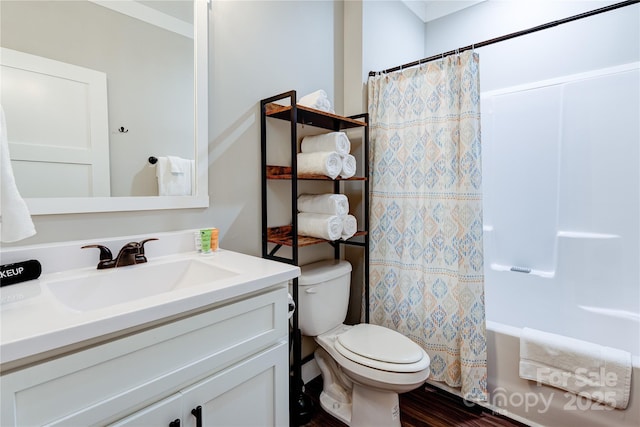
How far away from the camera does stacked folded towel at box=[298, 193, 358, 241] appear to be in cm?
160

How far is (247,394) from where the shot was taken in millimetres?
961

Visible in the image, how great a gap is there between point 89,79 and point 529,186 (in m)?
2.50

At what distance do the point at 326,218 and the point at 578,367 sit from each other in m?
1.29

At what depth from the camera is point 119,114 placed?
115 cm

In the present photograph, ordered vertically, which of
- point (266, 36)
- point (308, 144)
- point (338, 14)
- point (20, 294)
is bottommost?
point (20, 294)

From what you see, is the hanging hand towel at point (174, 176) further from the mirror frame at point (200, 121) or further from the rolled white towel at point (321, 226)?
the rolled white towel at point (321, 226)

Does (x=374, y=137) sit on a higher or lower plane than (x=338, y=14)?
lower

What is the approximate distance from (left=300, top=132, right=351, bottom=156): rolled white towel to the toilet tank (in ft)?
2.08

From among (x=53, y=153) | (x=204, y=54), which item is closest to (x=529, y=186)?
(x=204, y=54)

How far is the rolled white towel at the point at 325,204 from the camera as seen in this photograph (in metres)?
1.64

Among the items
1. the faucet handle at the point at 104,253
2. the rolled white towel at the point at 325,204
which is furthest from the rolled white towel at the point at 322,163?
the faucet handle at the point at 104,253

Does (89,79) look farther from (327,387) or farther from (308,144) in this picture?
(327,387)

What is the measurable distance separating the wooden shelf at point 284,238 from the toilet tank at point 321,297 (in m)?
0.18

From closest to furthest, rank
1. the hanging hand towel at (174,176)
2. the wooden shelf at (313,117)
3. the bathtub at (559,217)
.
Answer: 1. the hanging hand towel at (174,176)
2. the wooden shelf at (313,117)
3. the bathtub at (559,217)
